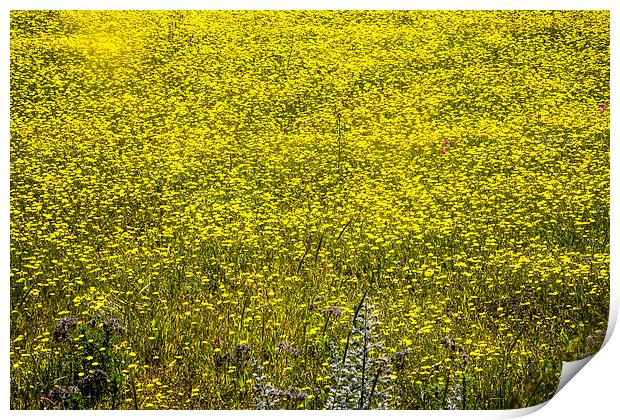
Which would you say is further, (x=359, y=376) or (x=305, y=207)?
(x=305, y=207)

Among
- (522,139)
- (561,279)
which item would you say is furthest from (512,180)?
(561,279)

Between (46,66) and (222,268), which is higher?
(46,66)

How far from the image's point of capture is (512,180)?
6215mm

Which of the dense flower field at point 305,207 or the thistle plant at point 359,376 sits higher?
the dense flower field at point 305,207

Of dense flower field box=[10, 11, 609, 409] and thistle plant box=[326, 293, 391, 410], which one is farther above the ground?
dense flower field box=[10, 11, 609, 409]

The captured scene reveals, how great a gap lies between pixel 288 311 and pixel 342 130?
1853mm

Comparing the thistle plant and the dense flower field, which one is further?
the dense flower field

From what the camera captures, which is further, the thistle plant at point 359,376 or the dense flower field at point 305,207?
the dense flower field at point 305,207

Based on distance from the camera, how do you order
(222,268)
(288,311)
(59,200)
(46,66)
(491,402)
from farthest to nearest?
(46,66), (59,200), (222,268), (288,311), (491,402)

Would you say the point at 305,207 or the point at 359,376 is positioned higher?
the point at 305,207

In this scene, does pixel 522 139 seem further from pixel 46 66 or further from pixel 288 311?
pixel 46 66

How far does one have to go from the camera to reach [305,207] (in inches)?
233

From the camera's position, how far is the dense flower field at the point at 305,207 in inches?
190

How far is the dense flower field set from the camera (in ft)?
15.8
